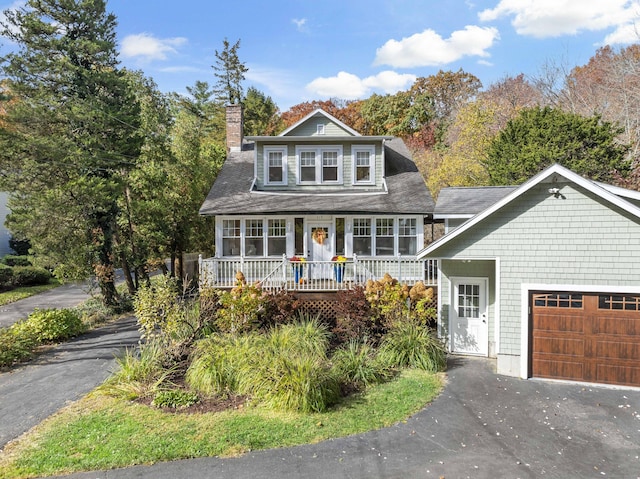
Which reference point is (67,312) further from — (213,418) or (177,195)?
(213,418)

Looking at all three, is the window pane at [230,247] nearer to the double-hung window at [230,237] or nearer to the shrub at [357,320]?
the double-hung window at [230,237]

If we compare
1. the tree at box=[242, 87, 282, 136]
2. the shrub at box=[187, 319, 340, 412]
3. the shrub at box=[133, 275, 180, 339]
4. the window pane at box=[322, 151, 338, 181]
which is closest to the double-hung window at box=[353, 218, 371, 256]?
the window pane at box=[322, 151, 338, 181]

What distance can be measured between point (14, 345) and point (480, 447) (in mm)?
12568

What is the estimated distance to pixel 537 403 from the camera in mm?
8602

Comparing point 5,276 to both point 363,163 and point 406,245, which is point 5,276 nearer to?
point 363,163

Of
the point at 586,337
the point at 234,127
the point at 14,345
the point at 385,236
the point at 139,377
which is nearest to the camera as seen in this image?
the point at 139,377

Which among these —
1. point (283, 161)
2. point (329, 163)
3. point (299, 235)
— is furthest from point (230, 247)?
point (329, 163)

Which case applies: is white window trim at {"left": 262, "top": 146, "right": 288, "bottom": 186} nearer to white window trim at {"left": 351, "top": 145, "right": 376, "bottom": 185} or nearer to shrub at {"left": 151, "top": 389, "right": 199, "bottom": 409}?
white window trim at {"left": 351, "top": 145, "right": 376, "bottom": 185}

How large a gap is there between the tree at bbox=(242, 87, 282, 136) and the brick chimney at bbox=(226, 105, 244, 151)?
720 inches

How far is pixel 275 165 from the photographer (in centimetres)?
1744

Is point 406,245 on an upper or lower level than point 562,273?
upper

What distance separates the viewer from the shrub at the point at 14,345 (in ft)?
36.4

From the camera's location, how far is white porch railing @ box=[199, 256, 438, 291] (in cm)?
1400

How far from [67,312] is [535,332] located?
1520cm
